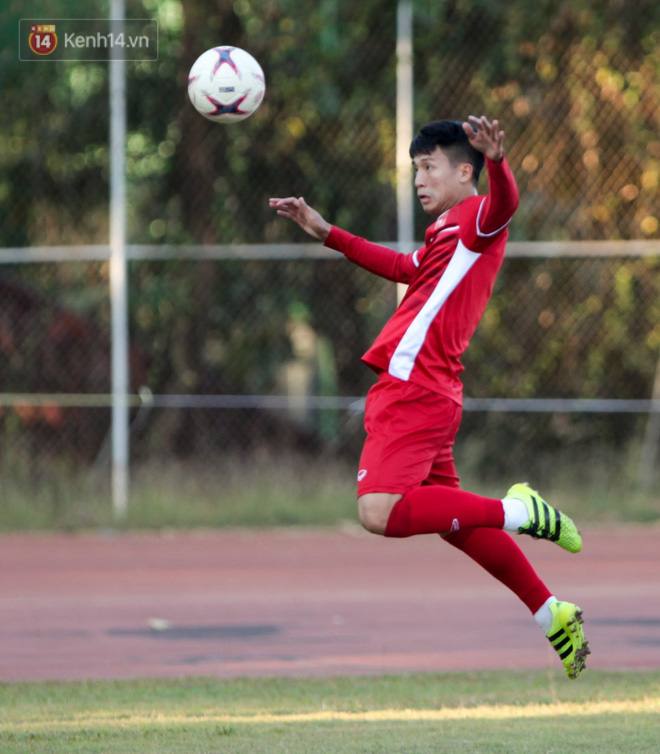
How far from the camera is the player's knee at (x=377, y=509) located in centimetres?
417

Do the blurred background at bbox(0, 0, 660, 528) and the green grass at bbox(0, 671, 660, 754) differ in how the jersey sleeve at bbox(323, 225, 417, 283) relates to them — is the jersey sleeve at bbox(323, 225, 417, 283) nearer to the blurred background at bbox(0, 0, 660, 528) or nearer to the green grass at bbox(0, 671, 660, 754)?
the green grass at bbox(0, 671, 660, 754)

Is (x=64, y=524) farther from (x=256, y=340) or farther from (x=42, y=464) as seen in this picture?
(x=256, y=340)

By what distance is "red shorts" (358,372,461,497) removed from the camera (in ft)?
13.8

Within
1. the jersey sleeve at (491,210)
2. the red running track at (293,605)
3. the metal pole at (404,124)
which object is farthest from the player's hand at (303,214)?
the metal pole at (404,124)

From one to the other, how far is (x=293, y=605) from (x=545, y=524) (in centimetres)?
293

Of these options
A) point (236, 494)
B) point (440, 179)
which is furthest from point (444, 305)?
point (236, 494)

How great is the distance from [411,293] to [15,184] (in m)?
7.17

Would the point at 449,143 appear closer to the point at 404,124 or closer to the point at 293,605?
the point at 293,605

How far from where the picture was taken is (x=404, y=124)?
1012cm

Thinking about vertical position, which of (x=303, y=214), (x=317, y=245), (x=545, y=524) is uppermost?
(x=303, y=214)

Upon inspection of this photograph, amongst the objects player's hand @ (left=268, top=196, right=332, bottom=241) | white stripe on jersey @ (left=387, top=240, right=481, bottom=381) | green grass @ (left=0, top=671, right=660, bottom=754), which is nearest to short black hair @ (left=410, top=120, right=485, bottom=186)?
white stripe on jersey @ (left=387, top=240, right=481, bottom=381)

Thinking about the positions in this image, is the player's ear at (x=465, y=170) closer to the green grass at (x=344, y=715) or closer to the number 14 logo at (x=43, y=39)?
the green grass at (x=344, y=715)

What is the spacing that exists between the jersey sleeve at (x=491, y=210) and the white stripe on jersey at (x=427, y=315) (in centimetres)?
6

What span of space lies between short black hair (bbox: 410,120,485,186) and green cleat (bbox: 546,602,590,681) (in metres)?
1.55
